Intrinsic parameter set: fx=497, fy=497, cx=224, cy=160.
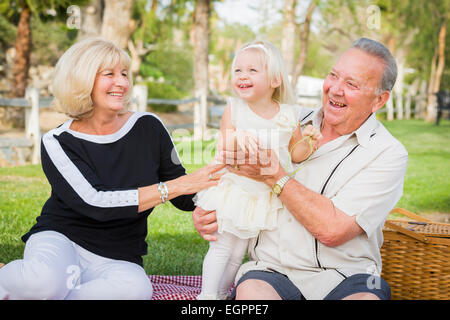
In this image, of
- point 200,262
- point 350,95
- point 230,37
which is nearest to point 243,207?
point 350,95

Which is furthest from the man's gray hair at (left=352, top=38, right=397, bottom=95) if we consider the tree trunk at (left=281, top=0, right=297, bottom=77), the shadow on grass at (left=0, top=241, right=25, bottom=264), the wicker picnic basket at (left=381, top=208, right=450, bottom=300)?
the tree trunk at (left=281, top=0, right=297, bottom=77)

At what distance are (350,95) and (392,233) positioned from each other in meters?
0.91

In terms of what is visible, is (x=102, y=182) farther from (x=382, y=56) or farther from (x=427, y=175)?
(x=427, y=175)

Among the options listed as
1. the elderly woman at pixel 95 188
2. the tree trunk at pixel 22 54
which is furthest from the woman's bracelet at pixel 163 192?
the tree trunk at pixel 22 54

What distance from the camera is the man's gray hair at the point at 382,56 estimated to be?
235cm

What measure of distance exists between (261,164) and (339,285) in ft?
2.10

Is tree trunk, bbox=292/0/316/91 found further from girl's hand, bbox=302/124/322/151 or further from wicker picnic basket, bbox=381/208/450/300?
girl's hand, bbox=302/124/322/151

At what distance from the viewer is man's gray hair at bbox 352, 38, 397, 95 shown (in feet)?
7.70

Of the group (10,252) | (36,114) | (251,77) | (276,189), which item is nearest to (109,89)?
(251,77)

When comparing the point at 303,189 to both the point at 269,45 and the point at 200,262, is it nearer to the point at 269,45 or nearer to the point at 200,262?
the point at 269,45

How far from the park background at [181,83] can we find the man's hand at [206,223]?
327mm

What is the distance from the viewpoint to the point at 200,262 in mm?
4043

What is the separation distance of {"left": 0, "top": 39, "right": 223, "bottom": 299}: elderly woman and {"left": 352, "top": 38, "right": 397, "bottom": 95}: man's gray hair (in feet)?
2.94

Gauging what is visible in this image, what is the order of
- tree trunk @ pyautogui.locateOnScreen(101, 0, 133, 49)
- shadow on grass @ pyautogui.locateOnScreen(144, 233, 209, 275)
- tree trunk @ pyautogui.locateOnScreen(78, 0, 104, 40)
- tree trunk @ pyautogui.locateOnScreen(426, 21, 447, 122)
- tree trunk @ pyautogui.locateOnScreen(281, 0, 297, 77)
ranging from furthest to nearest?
tree trunk @ pyautogui.locateOnScreen(426, 21, 447, 122) < tree trunk @ pyautogui.locateOnScreen(281, 0, 297, 77) < tree trunk @ pyautogui.locateOnScreen(78, 0, 104, 40) < tree trunk @ pyautogui.locateOnScreen(101, 0, 133, 49) < shadow on grass @ pyautogui.locateOnScreen(144, 233, 209, 275)
